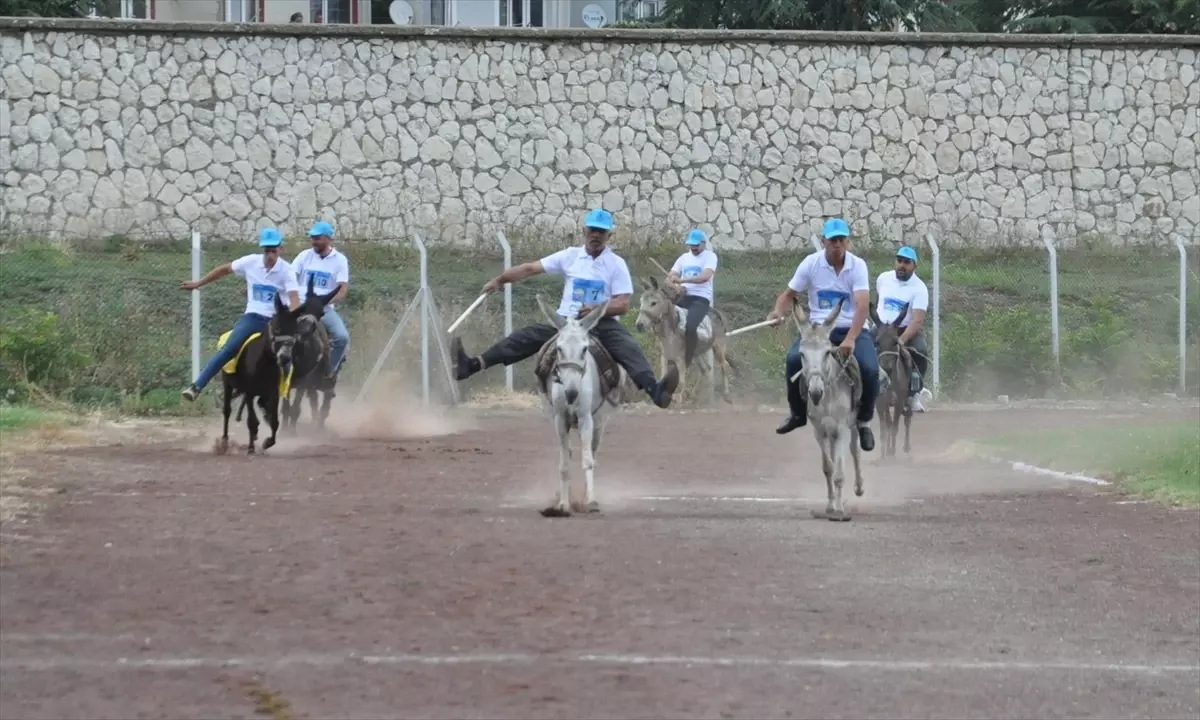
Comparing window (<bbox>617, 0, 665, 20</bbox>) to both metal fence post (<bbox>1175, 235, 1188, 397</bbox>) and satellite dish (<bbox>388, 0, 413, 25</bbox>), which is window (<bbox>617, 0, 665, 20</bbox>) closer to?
satellite dish (<bbox>388, 0, 413, 25</bbox>)

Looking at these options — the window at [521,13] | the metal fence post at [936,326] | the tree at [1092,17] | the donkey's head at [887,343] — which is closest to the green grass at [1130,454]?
the donkey's head at [887,343]

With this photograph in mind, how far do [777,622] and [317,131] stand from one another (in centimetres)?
2197

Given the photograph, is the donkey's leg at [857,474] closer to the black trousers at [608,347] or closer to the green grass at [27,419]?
the black trousers at [608,347]

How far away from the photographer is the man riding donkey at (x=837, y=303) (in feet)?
53.3

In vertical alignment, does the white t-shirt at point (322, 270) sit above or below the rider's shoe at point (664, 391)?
above

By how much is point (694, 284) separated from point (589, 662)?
17.2m

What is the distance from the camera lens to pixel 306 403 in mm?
25859

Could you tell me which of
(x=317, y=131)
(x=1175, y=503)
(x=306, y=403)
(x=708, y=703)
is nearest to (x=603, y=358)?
(x=1175, y=503)

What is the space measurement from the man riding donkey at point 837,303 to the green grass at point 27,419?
8.66 m

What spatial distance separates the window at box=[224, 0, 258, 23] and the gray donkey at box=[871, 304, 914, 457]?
100 feet

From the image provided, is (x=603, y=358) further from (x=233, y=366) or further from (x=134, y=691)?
(x=134, y=691)

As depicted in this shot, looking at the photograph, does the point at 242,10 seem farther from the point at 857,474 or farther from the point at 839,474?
the point at 839,474

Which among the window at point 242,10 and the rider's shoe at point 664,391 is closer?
the rider's shoe at point 664,391

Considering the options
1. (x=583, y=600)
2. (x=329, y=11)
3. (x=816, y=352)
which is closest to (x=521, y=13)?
(x=329, y=11)
